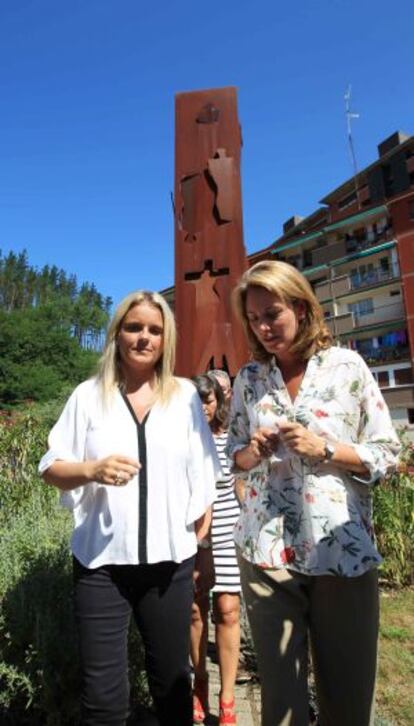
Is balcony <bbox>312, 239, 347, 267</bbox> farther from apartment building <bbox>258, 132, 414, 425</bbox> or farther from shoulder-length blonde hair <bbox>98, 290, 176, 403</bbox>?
shoulder-length blonde hair <bbox>98, 290, 176, 403</bbox>

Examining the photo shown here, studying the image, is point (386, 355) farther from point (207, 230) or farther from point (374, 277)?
point (207, 230)

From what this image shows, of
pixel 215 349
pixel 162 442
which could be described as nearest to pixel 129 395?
pixel 162 442

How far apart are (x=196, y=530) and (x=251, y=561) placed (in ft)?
1.03

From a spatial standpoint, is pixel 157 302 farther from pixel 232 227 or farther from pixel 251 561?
pixel 232 227

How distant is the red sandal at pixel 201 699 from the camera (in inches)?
92.4

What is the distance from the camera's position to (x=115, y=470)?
146 centimetres

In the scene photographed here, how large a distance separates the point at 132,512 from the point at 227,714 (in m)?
1.31

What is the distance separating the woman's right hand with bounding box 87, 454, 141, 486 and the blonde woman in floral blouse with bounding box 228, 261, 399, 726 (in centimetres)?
35

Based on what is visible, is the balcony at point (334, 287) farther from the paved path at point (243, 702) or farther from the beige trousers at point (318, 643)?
the beige trousers at point (318, 643)

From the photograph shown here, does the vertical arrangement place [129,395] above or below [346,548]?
above

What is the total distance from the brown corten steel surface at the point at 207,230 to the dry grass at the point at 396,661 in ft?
7.28

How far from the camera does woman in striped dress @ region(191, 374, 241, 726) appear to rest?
2332 millimetres

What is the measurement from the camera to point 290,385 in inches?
63.2

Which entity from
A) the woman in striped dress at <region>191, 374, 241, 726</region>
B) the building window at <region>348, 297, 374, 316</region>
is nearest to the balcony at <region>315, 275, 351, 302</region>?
the building window at <region>348, 297, 374, 316</region>
